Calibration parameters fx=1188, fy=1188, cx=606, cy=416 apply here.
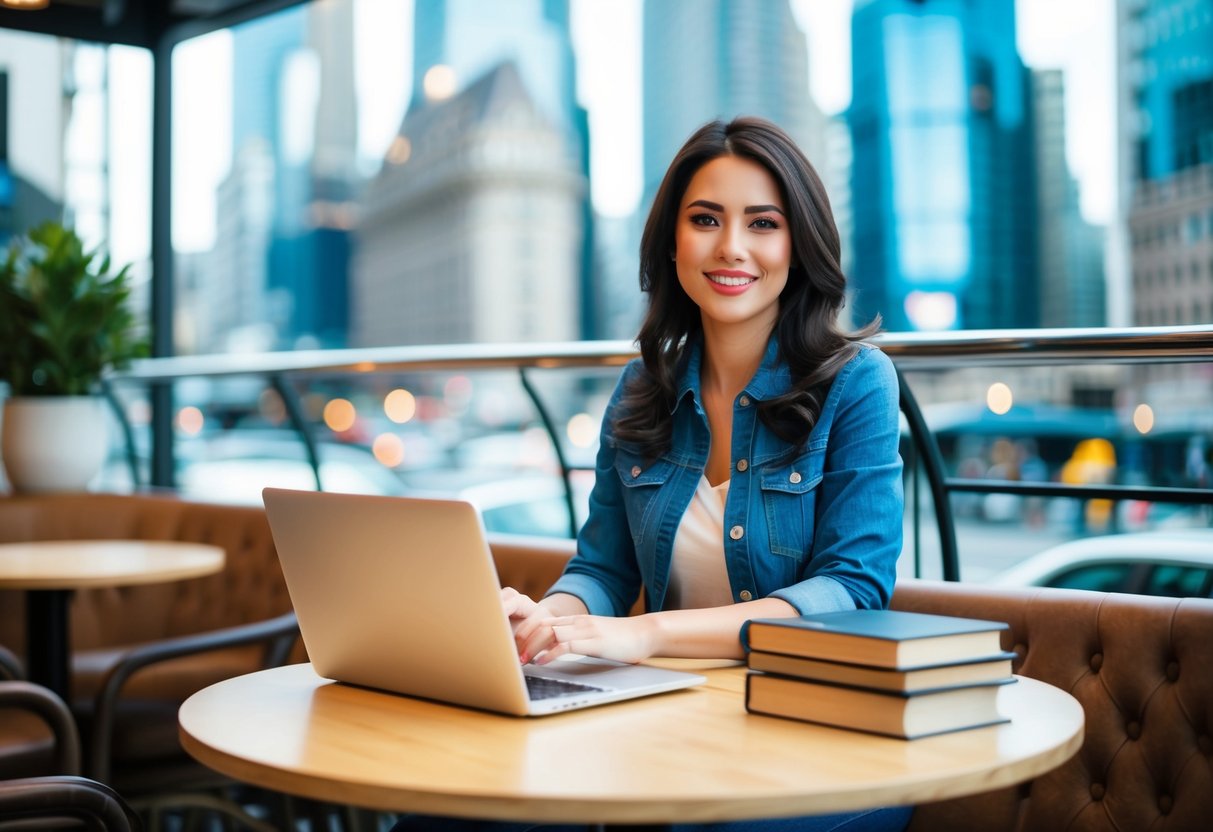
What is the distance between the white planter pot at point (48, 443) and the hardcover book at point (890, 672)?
386 cm

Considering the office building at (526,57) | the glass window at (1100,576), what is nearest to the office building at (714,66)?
the office building at (526,57)

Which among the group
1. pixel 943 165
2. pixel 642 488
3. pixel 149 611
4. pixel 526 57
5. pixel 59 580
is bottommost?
pixel 149 611

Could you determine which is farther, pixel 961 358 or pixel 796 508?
pixel 961 358

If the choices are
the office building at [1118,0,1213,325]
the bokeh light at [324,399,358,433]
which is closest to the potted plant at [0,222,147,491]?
the bokeh light at [324,399,358,433]

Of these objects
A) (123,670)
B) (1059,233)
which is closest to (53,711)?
(123,670)

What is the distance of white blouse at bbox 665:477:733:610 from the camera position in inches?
67.4

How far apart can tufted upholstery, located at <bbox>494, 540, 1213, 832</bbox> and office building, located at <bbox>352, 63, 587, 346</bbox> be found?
41.0 meters

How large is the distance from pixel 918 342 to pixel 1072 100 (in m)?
37.9

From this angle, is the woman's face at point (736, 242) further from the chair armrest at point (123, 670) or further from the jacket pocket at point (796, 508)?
the chair armrest at point (123, 670)

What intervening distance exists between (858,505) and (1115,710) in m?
0.54

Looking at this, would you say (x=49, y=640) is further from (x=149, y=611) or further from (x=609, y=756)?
(x=609, y=756)

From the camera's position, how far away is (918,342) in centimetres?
231

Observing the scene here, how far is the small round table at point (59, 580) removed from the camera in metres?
2.66

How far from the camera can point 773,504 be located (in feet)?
5.41
